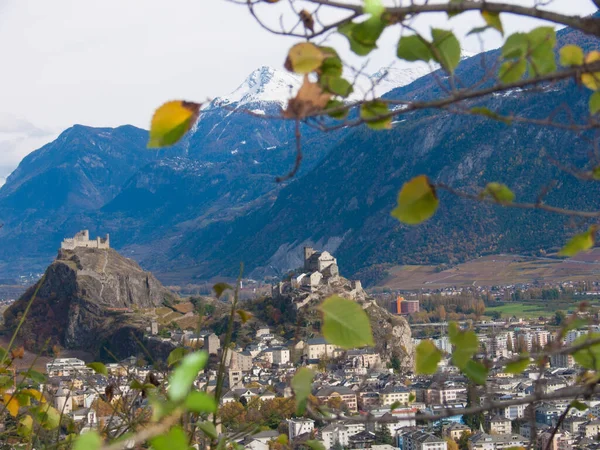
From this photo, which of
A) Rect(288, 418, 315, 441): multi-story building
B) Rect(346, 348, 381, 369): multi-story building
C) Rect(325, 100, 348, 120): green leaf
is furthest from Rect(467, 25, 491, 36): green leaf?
Rect(346, 348, 381, 369): multi-story building

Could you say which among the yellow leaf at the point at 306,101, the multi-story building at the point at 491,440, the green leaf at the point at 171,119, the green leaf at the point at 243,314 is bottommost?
the multi-story building at the point at 491,440

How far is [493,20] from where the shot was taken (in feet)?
4.58

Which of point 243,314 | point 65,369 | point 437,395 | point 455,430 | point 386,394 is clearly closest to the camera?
point 243,314

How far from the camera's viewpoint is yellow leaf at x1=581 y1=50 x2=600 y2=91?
137 centimetres

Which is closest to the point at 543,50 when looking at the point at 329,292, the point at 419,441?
the point at 419,441

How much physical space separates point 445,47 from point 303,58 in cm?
23

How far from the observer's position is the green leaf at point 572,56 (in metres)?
1.36

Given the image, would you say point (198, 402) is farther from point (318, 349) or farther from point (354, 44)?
point (318, 349)

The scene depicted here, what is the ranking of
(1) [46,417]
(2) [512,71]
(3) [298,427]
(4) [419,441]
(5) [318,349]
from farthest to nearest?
(5) [318,349] < (4) [419,441] < (3) [298,427] < (1) [46,417] < (2) [512,71]

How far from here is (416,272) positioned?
85062 millimetres

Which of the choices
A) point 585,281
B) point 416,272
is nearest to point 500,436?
point 585,281

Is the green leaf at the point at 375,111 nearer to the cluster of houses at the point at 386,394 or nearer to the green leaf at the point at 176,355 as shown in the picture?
the cluster of houses at the point at 386,394

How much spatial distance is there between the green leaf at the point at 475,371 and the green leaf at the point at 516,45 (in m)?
0.48

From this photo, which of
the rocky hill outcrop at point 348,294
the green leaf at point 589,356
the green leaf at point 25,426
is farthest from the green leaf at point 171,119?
the rocky hill outcrop at point 348,294
